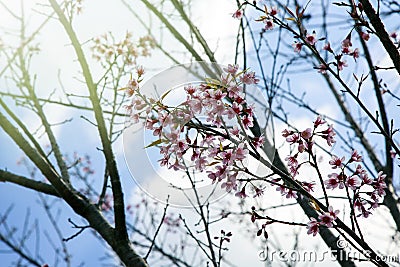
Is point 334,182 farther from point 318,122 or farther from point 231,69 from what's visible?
point 231,69

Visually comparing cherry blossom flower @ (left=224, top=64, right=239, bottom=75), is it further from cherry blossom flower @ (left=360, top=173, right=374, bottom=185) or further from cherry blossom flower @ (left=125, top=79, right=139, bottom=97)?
cherry blossom flower @ (left=360, top=173, right=374, bottom=185)

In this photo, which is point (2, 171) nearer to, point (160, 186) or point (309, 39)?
point (160, 186)

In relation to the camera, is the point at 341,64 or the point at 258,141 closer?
the point at 258,141

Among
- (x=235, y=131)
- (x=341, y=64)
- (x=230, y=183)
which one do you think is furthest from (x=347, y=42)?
(x=230, y=183)

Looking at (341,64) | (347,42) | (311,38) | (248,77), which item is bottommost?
(248,77)

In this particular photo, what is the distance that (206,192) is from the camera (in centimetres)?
299

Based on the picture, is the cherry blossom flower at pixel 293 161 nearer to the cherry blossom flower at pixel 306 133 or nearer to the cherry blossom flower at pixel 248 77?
the cherry blossom flower at pixel 306 133

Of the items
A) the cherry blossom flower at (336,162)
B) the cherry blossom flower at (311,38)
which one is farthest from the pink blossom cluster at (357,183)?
the cherry blossom flower at (311,38)

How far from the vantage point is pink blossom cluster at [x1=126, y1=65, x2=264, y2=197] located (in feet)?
4.92

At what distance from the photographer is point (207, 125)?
5.17 ft

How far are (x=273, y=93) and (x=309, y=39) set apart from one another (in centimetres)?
108

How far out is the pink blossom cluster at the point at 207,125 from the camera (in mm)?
1499

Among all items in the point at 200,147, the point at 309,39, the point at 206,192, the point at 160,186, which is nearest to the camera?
the point at 200,147

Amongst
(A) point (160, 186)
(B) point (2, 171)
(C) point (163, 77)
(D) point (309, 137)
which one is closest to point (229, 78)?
(D) point (309, 137)
